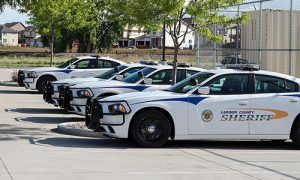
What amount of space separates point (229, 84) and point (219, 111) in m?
0.67

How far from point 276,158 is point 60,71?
14056 mm

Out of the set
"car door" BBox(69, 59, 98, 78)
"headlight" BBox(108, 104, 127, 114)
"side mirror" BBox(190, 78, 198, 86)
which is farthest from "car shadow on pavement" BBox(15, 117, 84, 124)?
"car door" BBox(69, 59, 98, 78)

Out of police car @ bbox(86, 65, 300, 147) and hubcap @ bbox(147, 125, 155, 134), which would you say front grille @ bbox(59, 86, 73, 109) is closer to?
police car @ bbox(86, 65, 300, 147)

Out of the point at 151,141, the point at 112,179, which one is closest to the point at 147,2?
the point at 151,141

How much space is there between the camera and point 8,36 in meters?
152

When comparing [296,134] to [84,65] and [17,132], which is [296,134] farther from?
[84,65]

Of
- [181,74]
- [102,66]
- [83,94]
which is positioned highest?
[102,66]

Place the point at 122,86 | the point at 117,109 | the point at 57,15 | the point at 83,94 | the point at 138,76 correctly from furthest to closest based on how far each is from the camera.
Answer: the point at 57,15, the point at 138,76, the point at 122,86, the point at 83,94, the point at 117,109

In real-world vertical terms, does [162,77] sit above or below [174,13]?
below

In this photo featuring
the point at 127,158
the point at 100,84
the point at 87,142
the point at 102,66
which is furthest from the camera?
the point at 102,66

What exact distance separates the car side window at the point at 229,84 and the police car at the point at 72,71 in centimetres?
1183

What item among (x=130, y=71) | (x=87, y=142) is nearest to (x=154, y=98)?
(x=87, y=142)

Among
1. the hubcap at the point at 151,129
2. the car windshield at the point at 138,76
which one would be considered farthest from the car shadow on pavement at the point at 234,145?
the car windshield at the point at 138,76

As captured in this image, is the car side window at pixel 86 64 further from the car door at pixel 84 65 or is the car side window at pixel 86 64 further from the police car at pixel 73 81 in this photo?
the police car at pixel 73 81
